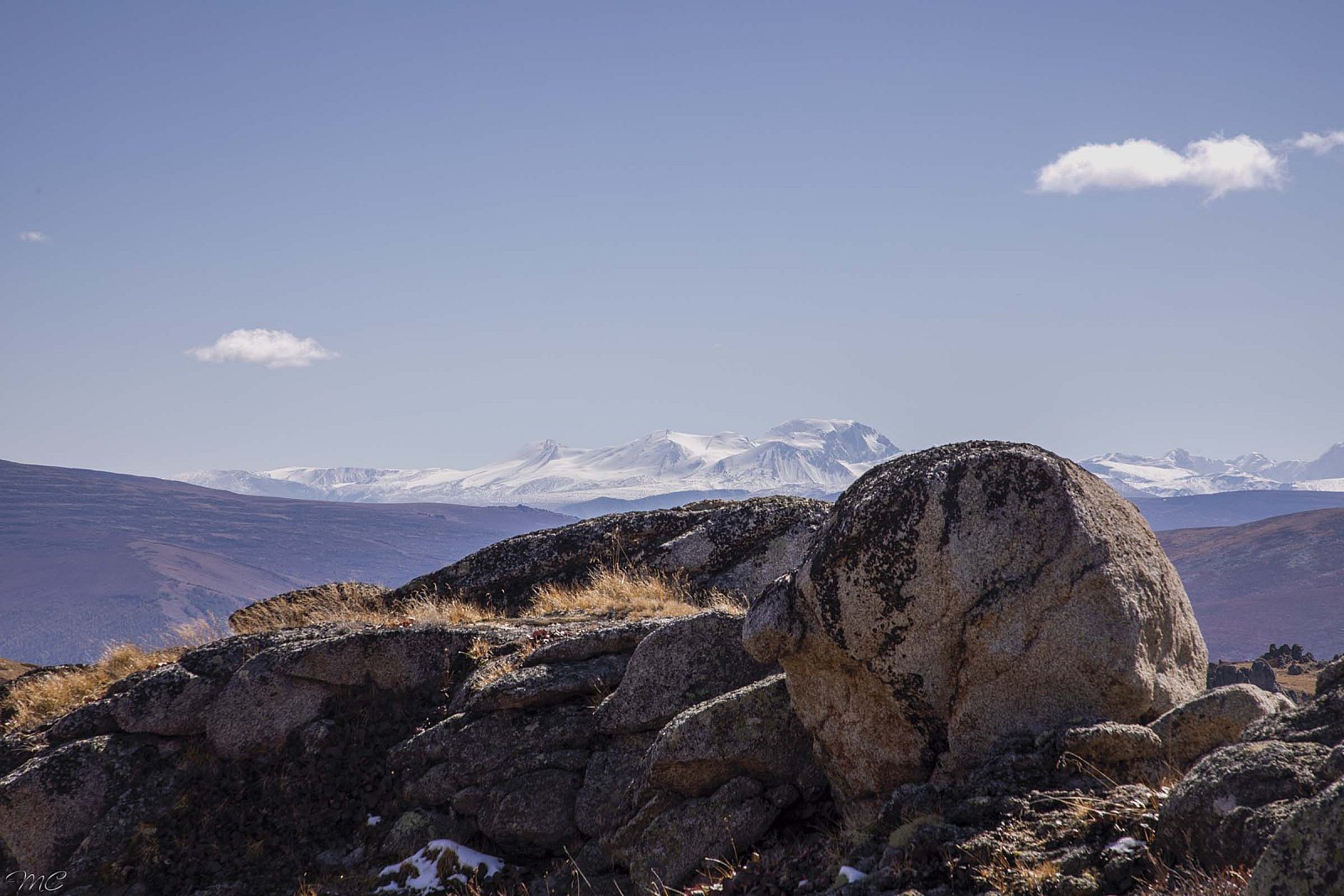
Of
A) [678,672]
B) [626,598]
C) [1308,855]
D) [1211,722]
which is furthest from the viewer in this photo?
[626,598]

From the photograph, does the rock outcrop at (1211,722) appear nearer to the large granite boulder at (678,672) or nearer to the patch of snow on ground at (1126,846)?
the patch of snow on ground at (1126,846)

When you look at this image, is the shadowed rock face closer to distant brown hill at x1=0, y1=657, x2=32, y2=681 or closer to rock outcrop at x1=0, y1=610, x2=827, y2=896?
rock outcrop at x1=0, y1=610, x2=827, y2=896

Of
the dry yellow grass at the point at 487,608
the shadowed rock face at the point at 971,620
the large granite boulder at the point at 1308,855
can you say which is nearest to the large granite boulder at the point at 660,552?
the dry yellow grass at the point at 487,608

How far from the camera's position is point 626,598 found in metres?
16.8

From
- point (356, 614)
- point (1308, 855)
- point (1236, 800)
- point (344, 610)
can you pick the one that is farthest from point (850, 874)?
point (344, 610)

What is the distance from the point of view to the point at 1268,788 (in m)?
5.99

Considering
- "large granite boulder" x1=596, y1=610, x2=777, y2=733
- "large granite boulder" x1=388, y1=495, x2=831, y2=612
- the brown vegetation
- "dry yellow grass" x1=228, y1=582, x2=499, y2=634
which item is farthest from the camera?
"large granite boulder" x1=388, y1=495, x2=831, y2=612

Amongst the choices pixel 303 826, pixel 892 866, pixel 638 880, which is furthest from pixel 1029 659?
pixel 303 826

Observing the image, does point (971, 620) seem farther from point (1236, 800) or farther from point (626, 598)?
point (626, 598)

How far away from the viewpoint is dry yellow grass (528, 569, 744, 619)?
52.5 feet

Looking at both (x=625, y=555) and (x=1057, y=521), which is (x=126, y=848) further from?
(x=1057, y=521)

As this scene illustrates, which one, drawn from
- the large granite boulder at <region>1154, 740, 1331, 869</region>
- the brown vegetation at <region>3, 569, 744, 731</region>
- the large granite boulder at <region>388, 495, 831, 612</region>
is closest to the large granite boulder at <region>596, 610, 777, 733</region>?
the brown vegetation at <region>3, 569, 744, 731</region>

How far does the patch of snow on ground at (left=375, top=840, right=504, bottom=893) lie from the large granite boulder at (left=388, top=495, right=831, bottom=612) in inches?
287

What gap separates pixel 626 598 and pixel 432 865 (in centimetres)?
631
